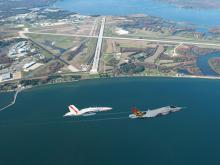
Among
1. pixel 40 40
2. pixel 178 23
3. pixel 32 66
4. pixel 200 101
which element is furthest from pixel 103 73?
pixel 178 23

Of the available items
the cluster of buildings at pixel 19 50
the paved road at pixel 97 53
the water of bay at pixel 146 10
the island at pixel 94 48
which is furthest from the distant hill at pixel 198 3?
the cluster of buildings at pixel 19 50

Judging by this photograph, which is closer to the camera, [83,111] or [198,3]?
[83,111]

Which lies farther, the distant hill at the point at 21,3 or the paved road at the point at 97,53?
the distant hill at the point at 21,3

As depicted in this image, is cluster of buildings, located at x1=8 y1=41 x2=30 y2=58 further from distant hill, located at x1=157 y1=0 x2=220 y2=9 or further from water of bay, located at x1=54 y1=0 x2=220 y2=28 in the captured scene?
distant hill, located at x1=157 y1=0 x2=220 y2=9

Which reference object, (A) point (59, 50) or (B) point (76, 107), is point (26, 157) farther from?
(A) point (59, 50)

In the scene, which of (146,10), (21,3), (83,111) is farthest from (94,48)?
(21,3)

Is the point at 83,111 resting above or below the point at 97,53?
below

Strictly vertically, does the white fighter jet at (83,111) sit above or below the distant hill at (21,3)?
below

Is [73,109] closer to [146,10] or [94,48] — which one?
[94,48]

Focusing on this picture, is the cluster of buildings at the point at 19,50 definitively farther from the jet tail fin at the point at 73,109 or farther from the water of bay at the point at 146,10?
the water of bay at the point at 146,10

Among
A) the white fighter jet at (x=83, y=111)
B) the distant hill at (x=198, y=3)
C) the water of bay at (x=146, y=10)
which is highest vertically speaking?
the distant hill at (x=198, y=3)

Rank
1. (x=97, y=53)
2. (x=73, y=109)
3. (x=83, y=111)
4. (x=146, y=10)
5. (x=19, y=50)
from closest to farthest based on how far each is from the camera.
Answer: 1. (x=83, y=111)
2. (x=73, y=109)
3. (x=97, y=53)
4. (x=19, y=50)
5. (x=146, y=10)

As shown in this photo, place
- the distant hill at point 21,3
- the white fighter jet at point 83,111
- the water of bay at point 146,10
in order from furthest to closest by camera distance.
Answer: the distant hill at point 21,3 → the water of bay at point 146,10 → the white fighter jet at point 83,111
